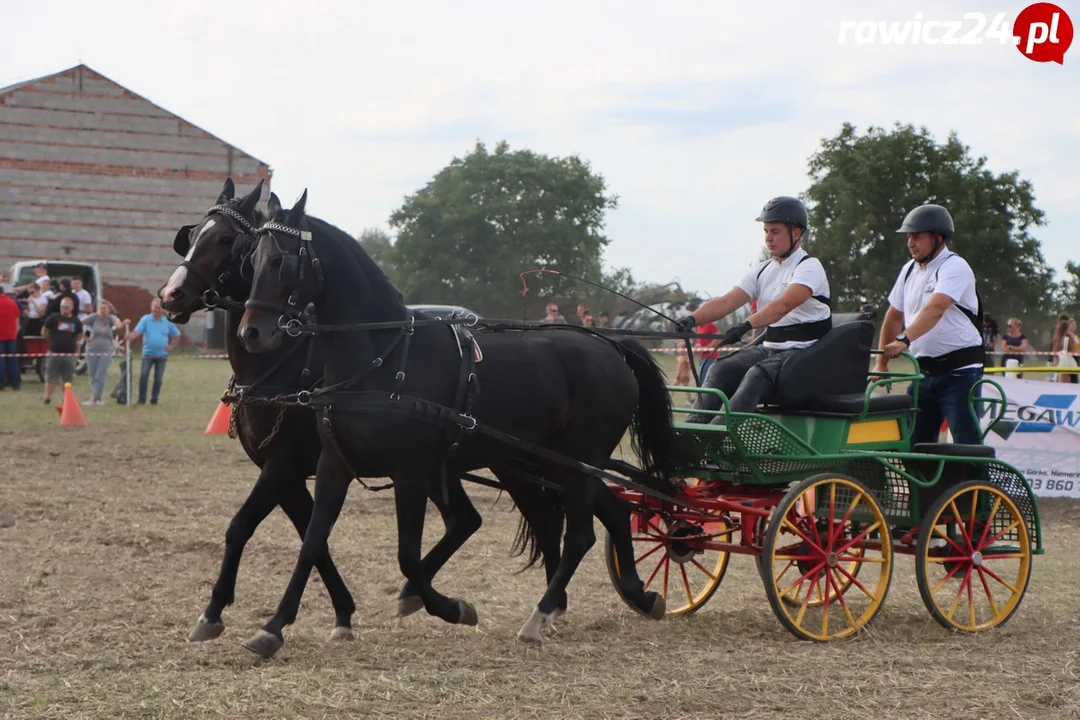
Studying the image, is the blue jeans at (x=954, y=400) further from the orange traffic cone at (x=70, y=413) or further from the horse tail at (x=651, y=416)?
the orange traffic cone at (x=70, y=413)

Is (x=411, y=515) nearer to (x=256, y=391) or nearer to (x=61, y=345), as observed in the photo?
(x=256, y=391)

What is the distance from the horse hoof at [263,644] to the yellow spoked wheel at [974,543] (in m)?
3.20

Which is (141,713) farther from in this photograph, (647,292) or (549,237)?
(549,237)

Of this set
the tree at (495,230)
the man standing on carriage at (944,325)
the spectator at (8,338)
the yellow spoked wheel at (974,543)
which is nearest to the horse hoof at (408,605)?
the yellow spoked wheel at (974,543)

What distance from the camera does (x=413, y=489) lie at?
18.5ft

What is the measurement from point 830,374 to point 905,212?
4157 cm

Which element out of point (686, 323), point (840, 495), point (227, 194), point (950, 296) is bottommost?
point (840, 495)

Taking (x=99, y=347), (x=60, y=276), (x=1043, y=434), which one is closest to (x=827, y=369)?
(x=1043, y=434)

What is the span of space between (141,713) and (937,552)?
4.23 metres

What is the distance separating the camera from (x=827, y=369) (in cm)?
634

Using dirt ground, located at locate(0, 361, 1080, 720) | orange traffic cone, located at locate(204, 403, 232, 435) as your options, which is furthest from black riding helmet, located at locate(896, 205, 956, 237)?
orange traffic cone, located at locate(204, 403, 232, 435)

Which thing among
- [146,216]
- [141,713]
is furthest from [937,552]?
[146,216]

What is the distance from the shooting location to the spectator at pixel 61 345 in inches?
734

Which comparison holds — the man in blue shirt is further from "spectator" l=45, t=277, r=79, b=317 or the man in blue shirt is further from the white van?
the white van
